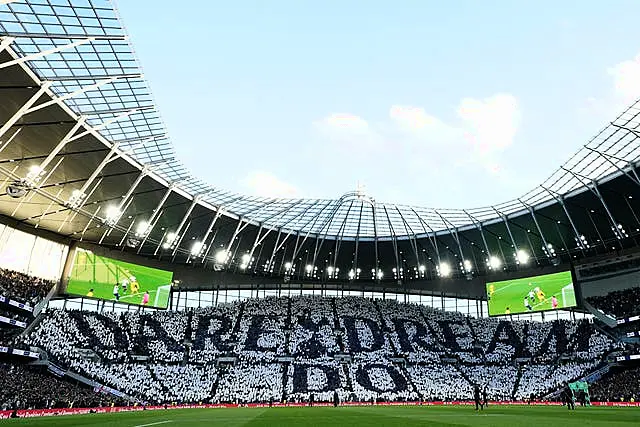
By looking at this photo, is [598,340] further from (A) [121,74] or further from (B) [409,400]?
(A) [121,74]

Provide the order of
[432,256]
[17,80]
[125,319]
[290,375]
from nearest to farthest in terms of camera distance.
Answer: [17,80], [290,375], [125,319], [432,256]

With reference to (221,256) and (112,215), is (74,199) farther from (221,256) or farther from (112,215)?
(221,256)

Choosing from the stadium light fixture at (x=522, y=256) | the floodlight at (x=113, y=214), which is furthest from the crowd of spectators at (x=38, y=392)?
the stadium light fixture at (x=522, y=256)

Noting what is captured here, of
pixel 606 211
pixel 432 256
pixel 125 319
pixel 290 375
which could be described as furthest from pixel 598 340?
pixel 125 319

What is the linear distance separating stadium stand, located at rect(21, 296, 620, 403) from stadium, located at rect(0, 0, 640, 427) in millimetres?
251

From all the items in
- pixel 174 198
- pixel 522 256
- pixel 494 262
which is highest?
pixel 522 256

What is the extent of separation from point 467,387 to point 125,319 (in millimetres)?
41847

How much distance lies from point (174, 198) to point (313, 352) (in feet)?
84.2

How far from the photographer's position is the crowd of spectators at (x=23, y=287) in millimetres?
43031

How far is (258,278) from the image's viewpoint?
69.5 meters

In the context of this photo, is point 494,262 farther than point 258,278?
No

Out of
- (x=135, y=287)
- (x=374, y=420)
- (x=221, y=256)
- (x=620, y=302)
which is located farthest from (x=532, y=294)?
(x=135, y=287)

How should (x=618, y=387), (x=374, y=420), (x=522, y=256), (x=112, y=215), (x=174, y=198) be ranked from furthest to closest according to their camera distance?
(x=522, y=256)
(x=174, y=198)
(x=112, y=215)
(x=618, y=387)
(x=374, y=420)

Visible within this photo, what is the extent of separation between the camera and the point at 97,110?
118 feet
